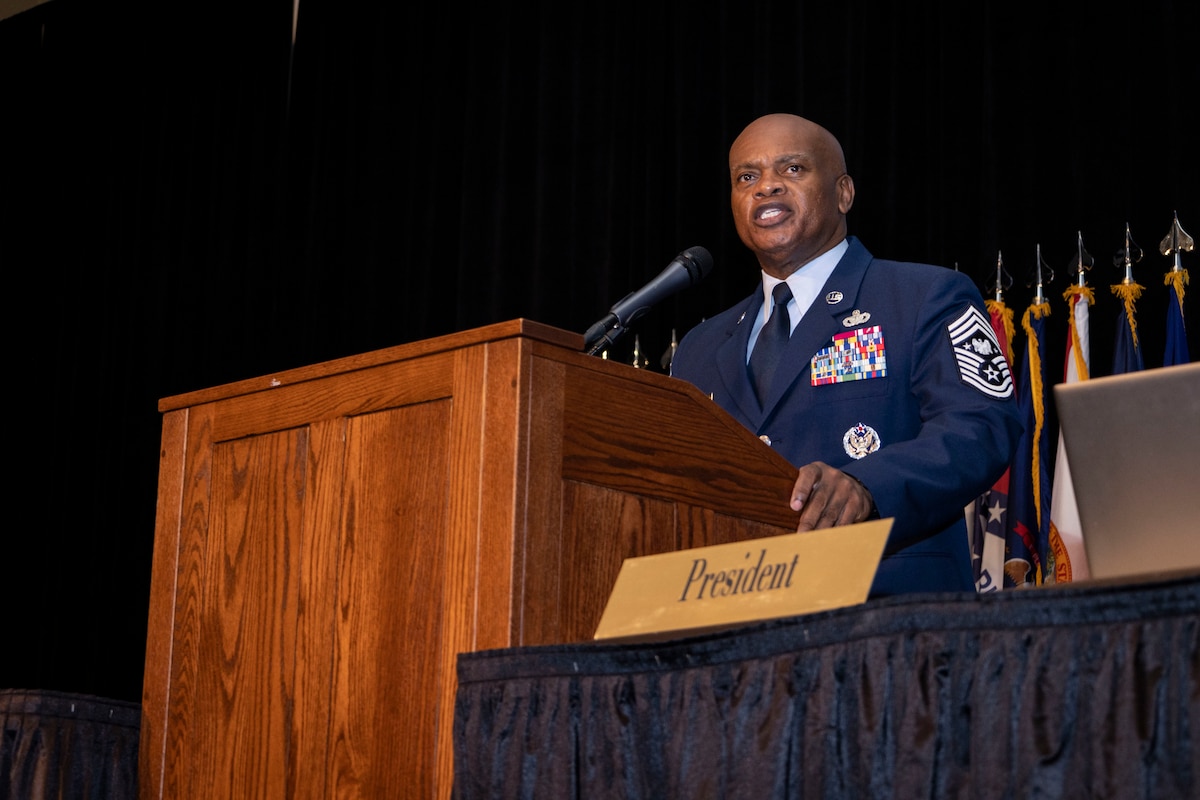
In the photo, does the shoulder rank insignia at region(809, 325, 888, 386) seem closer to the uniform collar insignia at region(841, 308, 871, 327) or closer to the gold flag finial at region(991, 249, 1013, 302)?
the uniform collar insignia at region(841, 308, 871, 327)

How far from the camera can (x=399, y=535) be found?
5.70 feet

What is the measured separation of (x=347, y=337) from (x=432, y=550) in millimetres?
3979

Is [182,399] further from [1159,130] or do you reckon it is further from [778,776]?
[1159,130]

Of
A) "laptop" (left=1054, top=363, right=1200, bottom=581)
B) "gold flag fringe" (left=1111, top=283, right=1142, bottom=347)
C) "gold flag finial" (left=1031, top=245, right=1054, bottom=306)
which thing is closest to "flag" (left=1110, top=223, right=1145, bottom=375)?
"gold flag fringe" (left=1111, top=283, right=1142, bottom=347)

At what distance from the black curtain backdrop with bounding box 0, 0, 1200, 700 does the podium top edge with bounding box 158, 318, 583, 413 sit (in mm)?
2590

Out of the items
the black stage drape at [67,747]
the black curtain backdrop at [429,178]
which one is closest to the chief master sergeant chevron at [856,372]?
the black stage drape at [67,747]

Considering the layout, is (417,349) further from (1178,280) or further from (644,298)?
(1178,280)

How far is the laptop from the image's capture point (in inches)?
54.0

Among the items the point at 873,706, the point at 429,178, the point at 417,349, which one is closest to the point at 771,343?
the point at 417,349

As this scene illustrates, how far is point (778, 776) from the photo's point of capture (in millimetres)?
1354

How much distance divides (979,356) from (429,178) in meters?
3.49

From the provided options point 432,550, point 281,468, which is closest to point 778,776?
point 432,550

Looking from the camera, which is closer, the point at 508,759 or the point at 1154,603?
the point at 1154,603

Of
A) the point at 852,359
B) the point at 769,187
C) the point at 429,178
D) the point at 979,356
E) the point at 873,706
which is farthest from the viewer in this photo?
the point at 429,178
